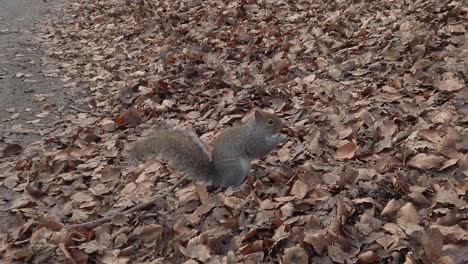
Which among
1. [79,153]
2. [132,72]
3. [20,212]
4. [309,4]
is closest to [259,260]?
[20,212]

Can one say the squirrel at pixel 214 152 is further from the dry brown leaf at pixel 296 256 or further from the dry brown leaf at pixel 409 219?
the dry brown leaf at pixel 409 219

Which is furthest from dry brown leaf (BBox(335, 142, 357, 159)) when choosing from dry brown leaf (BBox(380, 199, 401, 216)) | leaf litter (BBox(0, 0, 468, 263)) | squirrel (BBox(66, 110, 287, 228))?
dry brown leaf (BBox(380, 199, 401, 216))

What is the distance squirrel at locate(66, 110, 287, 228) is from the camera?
342 cm

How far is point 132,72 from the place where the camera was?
23.2 ft

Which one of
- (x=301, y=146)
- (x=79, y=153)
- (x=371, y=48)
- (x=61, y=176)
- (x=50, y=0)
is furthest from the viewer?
(x=50, y=0)

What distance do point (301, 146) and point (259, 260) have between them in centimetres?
136

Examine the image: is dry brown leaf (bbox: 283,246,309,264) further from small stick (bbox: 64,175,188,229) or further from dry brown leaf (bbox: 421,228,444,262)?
small stick (bbox: 64,175,188,229)

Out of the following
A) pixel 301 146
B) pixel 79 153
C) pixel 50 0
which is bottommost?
pixel 50 0

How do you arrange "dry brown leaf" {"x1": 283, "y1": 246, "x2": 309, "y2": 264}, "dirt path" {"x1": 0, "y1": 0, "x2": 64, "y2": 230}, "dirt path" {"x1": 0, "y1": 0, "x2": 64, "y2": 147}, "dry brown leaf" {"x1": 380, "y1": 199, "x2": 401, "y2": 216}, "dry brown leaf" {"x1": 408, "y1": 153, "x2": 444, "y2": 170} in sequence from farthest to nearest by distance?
1. "dirt path" {"x1": 0, "y1": 0, "x2": 64, "y2": 147}
2. "dirt path" {"x1": 0, "y1": 0, "x2": 64, "y2": 230}
3. "dry brown leaf" {"x1": 408, "y1": 153, "x2": 444, "y2": 170}
4. "dry brown leaf" {"x1": 380, "y1": 199, "x2": 401, "y2": 216}
5. "dry brown leaf" {"x1": 283, "y1": 246, "x2": 309, "y2": 264}

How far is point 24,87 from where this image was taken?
7.43 m

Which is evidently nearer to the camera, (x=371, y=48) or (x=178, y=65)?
A: (x=371, y=48)

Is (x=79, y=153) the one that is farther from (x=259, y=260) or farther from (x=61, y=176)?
(x=259, y=260)

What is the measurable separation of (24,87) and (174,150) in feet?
16.2

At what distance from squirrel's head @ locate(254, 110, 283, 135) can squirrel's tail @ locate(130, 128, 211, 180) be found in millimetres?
476
